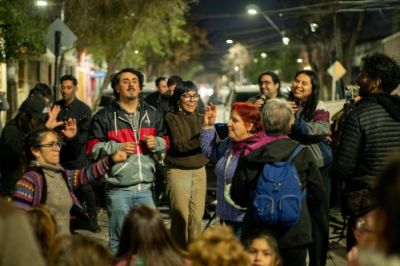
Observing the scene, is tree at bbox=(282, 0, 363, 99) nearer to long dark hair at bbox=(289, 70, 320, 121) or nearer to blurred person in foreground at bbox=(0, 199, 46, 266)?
long dark hair at bbox=(289, 70, 320, 121)

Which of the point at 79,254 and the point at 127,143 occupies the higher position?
the point at 127,143

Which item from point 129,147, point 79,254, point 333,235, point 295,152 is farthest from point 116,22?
point 79,254

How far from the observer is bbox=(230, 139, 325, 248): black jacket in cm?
537

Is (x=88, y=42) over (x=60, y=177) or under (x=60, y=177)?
over

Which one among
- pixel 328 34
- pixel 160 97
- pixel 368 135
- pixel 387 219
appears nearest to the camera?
pixel 387 219

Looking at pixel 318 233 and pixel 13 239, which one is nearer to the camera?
pixel 13 239

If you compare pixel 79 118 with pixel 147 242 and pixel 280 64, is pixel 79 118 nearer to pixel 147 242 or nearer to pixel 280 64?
pixel 147 242

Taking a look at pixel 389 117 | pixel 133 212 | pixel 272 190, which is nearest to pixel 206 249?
pixel 133 212

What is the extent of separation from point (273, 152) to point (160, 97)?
6977mm

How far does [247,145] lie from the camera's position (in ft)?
19.1

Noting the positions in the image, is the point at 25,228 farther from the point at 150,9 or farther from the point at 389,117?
the point at 150,9

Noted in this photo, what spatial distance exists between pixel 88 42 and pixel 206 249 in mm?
28608

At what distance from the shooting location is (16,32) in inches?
748

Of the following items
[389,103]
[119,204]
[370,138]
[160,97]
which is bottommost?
[119,204]
